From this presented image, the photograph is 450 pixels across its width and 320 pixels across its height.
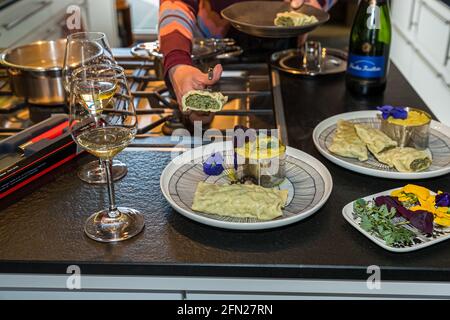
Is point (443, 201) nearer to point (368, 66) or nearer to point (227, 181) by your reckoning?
point (227, 181)

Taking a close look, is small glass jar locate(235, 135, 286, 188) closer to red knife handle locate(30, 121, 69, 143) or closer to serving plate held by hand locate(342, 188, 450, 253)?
serving plate held by hand locate(342, 188, 450, 253)

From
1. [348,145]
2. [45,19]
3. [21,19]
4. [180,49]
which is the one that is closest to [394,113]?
[348,145]

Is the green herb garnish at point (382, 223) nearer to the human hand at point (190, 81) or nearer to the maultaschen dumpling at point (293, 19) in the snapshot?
the human hand at point (190, 81)

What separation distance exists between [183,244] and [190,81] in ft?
1.70

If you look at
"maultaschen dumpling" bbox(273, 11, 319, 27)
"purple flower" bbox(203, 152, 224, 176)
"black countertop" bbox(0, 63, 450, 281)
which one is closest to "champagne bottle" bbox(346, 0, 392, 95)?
"maultaschen dumpling" bbox(273, 11, 319, 27)

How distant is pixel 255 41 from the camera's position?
6.27ft

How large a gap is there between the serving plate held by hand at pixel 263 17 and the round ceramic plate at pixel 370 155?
0.27m

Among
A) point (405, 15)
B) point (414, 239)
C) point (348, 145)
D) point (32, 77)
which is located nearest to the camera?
point (414, 239)

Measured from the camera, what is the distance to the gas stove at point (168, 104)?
1438mm

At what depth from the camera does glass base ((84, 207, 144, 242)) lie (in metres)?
0.95

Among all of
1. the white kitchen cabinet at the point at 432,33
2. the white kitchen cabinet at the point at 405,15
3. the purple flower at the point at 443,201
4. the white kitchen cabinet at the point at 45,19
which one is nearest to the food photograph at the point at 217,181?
the purple flower at the point at 443,201

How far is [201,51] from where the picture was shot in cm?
162
